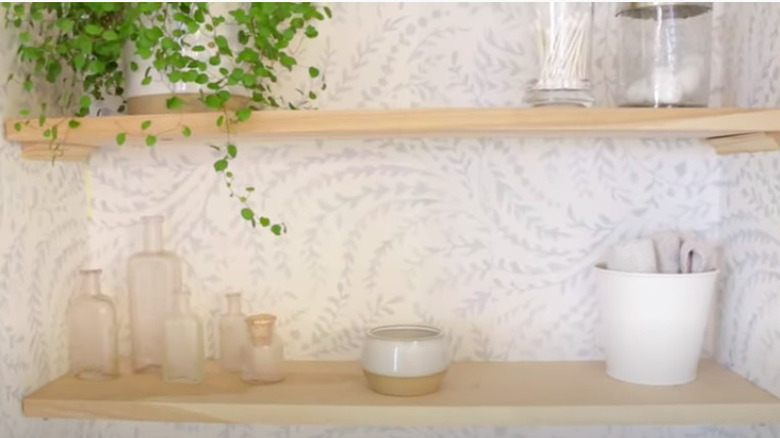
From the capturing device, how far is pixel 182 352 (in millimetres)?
1040

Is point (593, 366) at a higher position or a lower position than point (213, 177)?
lower

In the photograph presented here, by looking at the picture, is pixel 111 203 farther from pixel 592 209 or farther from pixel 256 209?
pixel 592 209

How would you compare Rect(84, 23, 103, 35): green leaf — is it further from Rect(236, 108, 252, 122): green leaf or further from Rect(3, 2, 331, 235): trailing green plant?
Rect(236, 108, 252, 122): green leaf

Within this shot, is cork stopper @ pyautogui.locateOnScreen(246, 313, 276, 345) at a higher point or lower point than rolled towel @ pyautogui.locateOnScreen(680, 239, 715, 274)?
lower

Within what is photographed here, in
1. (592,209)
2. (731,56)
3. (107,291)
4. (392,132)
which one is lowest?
(107,291)

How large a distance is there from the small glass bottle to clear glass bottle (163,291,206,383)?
73mm

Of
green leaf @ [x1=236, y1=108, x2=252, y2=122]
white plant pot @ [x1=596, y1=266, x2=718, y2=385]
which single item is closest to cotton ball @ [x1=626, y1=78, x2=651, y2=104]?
white plant pot @ [x1=596, y1=266, x2=718, y2=385]

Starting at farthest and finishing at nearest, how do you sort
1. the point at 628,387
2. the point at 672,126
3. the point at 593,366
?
the point at 593,366
the point at 628,387
the point at 672,126

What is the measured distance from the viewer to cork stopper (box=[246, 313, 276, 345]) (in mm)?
1024

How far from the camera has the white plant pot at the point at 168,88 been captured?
3.13 ft

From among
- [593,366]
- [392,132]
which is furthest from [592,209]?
[392,132]

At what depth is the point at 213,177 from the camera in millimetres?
1125

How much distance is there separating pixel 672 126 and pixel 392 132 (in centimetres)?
34

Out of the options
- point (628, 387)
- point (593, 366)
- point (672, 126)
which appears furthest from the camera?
point (593, 366)
